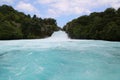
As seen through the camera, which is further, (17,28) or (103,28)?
(17,28)

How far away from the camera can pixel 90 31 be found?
26062 millimetres

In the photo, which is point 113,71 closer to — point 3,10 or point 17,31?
point 17,31

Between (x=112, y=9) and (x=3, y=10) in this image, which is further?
(x=3, y=10)

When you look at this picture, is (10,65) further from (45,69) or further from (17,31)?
(17,31)

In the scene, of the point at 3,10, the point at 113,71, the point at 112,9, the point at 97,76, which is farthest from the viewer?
the point at 3,10

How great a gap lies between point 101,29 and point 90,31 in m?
1.69

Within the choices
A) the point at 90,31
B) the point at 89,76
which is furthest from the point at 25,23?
the point at 89,76

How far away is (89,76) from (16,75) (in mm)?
2200

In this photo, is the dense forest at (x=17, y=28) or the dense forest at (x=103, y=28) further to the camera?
the dense forest at (x=17, y=28)

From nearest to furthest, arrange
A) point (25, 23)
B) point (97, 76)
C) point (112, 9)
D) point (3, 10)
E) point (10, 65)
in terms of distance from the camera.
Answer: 1. point (97, 76)
2. point (10, 65)
3. point (112, 9)
4. point (25, 23)
5. point (3, 10)

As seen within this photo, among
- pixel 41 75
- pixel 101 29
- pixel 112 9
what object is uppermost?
pixel 112 9

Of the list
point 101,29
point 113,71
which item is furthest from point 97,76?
point 101,29

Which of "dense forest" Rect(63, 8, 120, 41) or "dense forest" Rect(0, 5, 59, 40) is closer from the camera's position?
"dense forest" Rect(63, 8, 120, 41)

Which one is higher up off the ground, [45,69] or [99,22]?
[99,22]
